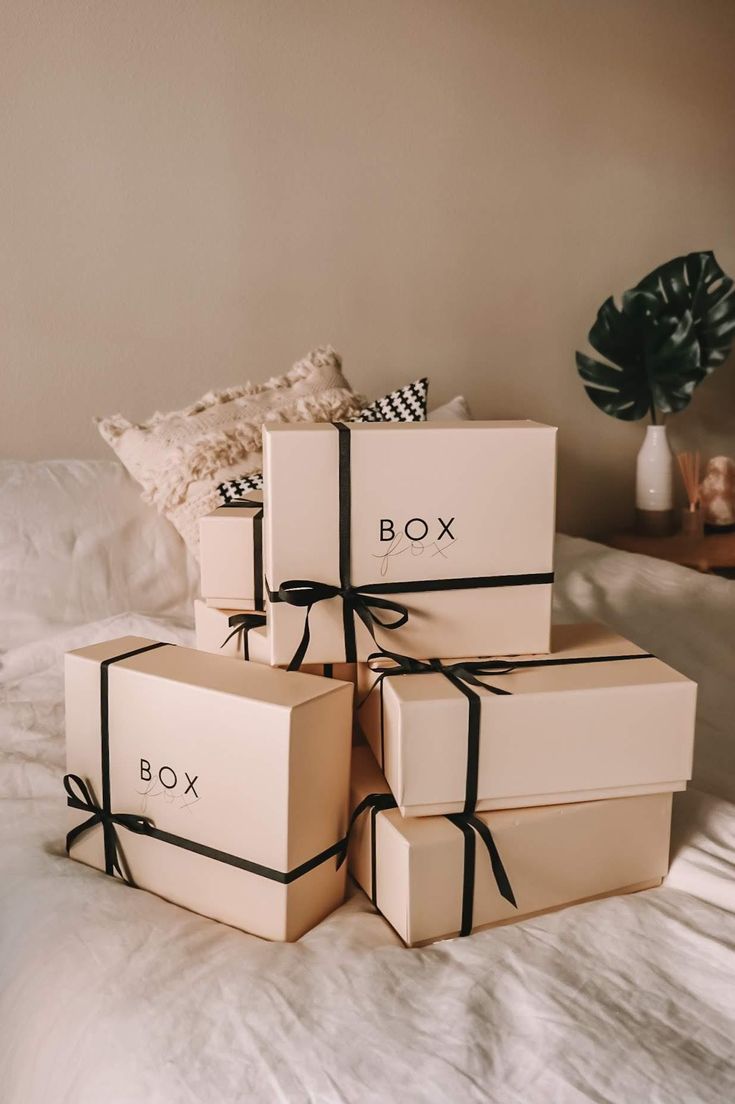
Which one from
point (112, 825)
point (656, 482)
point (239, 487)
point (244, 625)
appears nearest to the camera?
point (112, 825)

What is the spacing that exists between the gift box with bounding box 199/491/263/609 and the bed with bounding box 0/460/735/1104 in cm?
29

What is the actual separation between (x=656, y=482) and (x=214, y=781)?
1835mm

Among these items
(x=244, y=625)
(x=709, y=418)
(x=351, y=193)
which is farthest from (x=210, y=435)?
(x=709, y=418)

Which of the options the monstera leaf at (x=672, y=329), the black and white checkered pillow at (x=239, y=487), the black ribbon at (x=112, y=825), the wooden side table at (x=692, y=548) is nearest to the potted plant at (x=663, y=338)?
the monstera leaf at (x=672, y=329)

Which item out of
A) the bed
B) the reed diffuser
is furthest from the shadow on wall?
the bed

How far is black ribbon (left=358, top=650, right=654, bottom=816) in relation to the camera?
0.85 metres

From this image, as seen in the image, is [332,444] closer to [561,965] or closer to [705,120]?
[561,965]

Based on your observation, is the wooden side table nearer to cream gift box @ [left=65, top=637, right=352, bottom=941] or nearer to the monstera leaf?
the monstera leaf

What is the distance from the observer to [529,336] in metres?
2.45

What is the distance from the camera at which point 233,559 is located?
1144mm

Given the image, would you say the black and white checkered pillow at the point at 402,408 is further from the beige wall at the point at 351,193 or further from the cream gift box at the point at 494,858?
the cream gift box at the point at 494,858

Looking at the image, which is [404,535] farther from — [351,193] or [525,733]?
[351,193]

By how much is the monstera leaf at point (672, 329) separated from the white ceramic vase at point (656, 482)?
120mm

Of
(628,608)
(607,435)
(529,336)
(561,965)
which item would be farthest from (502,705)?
(607,435)
